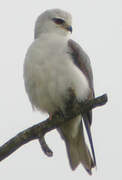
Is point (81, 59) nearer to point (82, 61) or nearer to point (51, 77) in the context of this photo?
point (82, 61)

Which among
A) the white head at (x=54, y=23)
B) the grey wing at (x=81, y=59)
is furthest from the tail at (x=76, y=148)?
the white head at (x=54, y=23)

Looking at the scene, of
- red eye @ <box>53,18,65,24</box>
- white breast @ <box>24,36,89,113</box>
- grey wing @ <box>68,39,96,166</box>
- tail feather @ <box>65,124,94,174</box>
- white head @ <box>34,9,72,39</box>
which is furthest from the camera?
red eye @ <box>53,18,65,24</box>

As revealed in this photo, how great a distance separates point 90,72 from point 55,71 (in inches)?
33.5

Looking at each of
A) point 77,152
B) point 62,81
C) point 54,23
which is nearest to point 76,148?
point 77,152

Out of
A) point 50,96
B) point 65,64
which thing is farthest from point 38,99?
point 65,64

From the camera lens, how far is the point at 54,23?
6926 mm

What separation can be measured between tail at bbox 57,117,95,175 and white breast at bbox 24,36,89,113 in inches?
23.0

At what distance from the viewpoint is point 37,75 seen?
5.64 m

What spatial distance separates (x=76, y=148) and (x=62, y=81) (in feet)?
4.75

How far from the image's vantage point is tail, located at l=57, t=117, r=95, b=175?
6215mm

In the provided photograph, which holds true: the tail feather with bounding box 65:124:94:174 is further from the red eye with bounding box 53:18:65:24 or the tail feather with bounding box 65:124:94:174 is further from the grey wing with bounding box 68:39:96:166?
the red eye with bounding box 53:18:65:24

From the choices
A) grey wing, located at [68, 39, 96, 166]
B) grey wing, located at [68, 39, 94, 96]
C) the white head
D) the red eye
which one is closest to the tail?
grey wing, located at [68, 39, 96, 166]

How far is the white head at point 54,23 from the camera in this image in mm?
6812

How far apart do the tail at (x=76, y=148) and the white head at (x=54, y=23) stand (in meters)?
1.74
